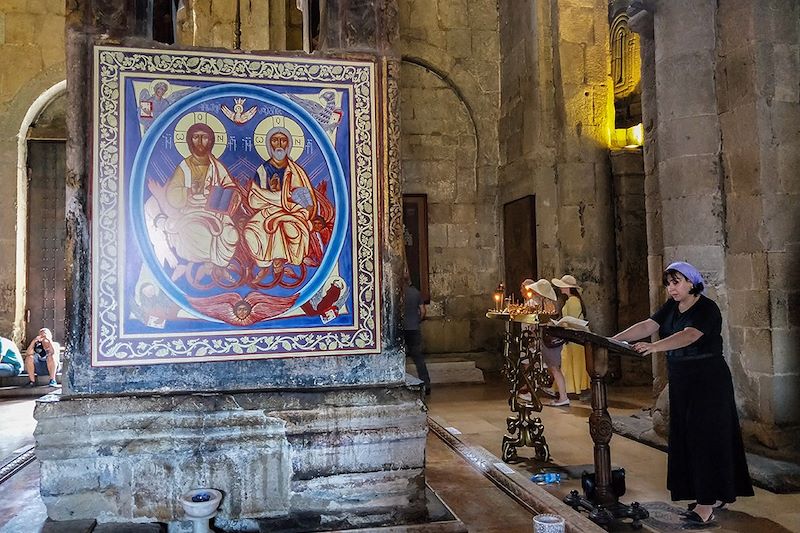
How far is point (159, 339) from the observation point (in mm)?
3406

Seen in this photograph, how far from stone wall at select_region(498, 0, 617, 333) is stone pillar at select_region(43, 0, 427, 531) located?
5830 mm

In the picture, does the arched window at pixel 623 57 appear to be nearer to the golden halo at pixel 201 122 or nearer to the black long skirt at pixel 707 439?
the black long skirt at pixel 707 439

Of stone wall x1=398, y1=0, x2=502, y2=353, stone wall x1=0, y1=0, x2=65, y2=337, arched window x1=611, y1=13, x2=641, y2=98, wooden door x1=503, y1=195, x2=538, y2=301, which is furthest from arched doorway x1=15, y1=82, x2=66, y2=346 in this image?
arched window x1=611, y1=13, x2=641, y2=98

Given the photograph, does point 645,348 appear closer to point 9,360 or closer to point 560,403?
point 560,403

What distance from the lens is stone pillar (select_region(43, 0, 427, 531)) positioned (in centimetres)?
325

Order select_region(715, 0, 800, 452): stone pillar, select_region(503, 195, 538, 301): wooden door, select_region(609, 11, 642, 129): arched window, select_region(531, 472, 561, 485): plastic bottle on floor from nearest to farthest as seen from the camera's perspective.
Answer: select_region(531, 472, 561, 485): plastic bottle on floor
select_region(715, 0, 800, 452): stone pillar
select_region(503, 195, 538, 301): wooden door
select_region(609, 11, 642, 129): arched window

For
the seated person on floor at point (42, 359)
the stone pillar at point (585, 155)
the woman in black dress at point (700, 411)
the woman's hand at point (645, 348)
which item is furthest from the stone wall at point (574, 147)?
the seated person on floor at point (42, 359)

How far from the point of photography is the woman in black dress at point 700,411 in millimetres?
3740

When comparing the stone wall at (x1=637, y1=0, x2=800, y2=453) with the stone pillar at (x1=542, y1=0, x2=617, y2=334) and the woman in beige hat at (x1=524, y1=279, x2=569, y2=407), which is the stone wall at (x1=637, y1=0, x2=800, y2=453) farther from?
the stone pillar at (x1=542, y1=0, x2=617, y2=334)

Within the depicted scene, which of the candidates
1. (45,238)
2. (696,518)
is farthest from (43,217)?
(696,518)

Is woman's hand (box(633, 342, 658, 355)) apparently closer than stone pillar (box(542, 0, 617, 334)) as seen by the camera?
Yes

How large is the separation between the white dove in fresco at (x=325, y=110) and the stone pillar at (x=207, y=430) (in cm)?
98

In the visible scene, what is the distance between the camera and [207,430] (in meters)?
3.34

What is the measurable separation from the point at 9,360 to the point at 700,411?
8361mm
